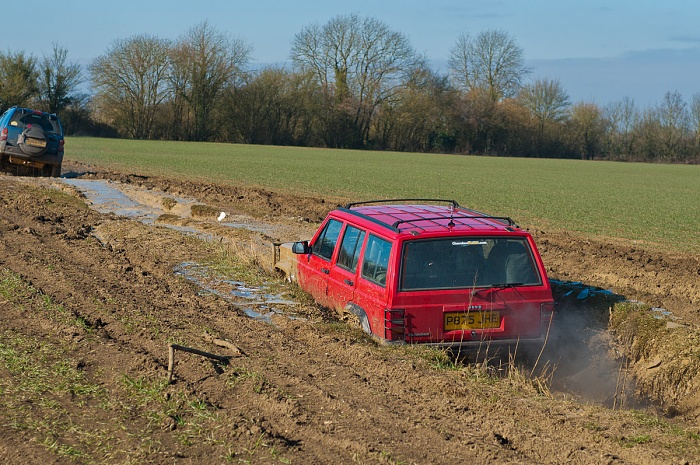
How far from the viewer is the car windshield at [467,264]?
7742 mm

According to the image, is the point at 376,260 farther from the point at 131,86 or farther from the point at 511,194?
the point at 131,86

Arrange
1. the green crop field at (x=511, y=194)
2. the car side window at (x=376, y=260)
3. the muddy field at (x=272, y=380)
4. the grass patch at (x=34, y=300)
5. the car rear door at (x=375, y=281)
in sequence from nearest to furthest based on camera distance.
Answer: the muddy field at (x=272, y=380), the car rear door at (x=375, y=281), the car side window at (x=376, y=260), the grass patch at (x=34, y=300), the green crop field at (x=511, y=194)

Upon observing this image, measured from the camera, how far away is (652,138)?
10288cm

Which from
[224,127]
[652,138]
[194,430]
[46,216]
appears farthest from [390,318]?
[652,138]

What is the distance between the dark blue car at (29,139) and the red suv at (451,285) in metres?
20.7

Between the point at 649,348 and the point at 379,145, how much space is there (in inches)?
3453

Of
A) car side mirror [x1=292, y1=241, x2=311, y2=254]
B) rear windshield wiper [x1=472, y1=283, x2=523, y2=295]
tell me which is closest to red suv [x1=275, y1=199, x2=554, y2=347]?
rear windshield wiper [x1=472, y1=283, x2=523, y2=295]

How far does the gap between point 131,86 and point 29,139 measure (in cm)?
6444

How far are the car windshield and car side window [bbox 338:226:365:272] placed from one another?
86 cm

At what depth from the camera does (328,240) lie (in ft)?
30.6

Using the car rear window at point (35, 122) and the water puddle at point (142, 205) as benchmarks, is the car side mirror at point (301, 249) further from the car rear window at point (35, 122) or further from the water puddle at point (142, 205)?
the car rear window at point (35, 122)

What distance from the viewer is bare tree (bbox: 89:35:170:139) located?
8725 centimetres

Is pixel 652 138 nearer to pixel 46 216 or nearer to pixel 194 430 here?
pixel 46 216

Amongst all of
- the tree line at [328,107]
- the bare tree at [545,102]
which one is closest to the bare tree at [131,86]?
the tree line at [328,107]
